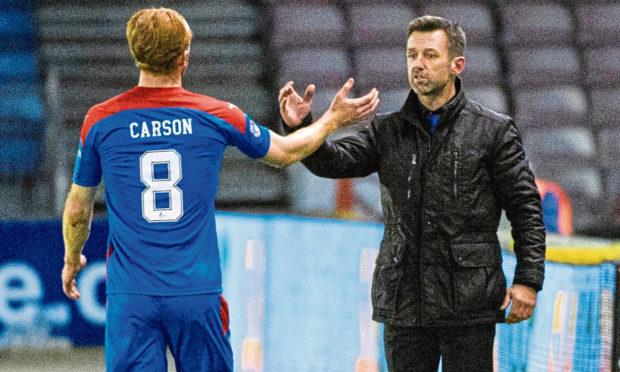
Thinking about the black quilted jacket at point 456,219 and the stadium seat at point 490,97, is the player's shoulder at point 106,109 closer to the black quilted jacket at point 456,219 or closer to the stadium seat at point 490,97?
Result: the black quilted jacket at point 456,219

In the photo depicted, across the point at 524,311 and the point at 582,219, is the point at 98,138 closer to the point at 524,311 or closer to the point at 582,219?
the point at 524,311

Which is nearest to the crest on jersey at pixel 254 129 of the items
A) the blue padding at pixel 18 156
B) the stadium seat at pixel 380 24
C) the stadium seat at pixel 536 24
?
the blue padding at pixel 18 156

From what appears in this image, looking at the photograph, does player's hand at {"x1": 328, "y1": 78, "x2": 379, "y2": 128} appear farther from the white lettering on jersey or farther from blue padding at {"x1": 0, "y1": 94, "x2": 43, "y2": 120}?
blue padding at {"x1": 0, "y1": 94, "x2": 43, "y2": 120}

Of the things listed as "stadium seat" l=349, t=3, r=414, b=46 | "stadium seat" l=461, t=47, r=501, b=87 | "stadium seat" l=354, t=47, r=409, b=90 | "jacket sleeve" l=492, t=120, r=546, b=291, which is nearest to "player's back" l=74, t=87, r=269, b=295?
"jacket sleeve" l=492, t=120, r=546, b=291

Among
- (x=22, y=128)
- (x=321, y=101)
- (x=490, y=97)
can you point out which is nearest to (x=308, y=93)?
(x=22, y=128)

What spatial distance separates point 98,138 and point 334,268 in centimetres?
250

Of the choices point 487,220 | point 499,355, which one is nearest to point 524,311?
point 487,220

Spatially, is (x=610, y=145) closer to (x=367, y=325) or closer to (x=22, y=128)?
(x=22, y=128)

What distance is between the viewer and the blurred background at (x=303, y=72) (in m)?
10.3

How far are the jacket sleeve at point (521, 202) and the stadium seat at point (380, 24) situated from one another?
30.3ft

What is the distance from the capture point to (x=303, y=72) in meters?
11.8

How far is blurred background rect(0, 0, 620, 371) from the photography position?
10344 millimetres

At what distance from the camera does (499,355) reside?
4.21 metres

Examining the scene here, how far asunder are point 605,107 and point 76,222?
993cm
